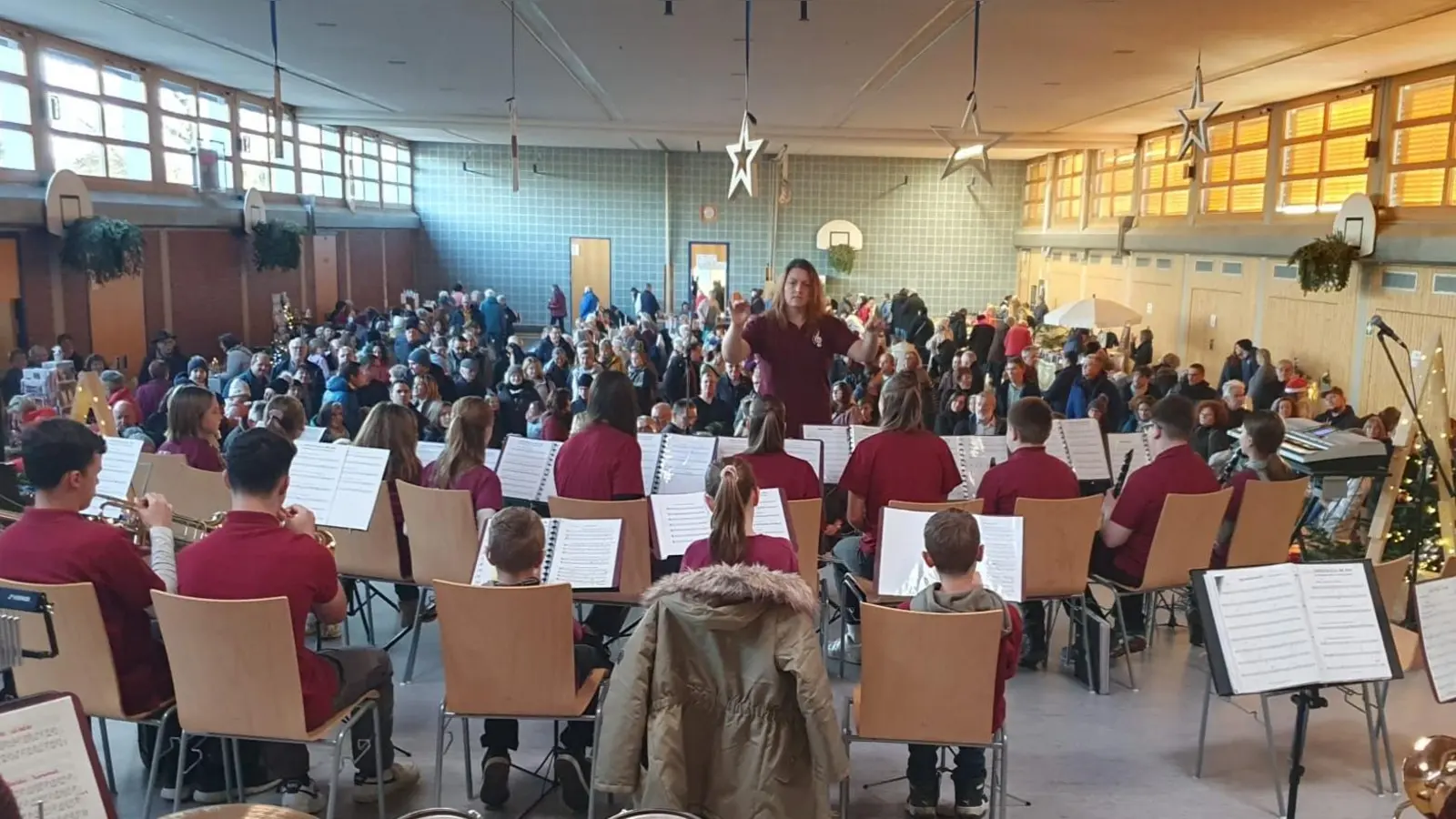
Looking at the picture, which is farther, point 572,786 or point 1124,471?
point 1124,471

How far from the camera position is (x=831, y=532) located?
5.25 m

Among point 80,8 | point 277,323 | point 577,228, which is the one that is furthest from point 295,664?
point 577,228

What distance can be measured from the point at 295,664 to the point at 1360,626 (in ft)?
10.7

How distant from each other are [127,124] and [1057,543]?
11.2m

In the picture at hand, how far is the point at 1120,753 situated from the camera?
4.19 m

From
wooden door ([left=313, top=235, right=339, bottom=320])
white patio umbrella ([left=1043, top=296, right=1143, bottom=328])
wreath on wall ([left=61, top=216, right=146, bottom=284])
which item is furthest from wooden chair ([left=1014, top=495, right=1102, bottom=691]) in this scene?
wooden door ([left=313, top=235, right=339, bottom=320])

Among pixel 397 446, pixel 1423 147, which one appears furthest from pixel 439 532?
pixel 1423 147

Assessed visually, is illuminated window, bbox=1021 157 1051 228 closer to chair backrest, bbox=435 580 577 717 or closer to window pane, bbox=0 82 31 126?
window pane, bbox=0 82 31 126

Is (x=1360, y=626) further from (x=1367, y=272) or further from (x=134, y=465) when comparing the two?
(x=1367, y=272)

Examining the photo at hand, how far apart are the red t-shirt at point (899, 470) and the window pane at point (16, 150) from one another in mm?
8611

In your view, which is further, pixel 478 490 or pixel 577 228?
pixel 577 228

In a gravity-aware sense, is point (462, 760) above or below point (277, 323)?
below

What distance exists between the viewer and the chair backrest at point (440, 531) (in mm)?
4406

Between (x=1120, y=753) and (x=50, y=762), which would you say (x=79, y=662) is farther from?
(x=1120, y=753)
